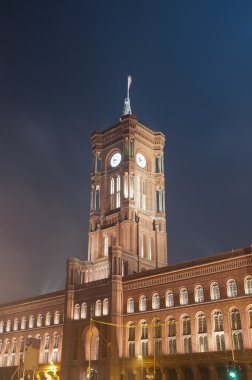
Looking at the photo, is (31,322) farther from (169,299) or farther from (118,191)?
(169,299)

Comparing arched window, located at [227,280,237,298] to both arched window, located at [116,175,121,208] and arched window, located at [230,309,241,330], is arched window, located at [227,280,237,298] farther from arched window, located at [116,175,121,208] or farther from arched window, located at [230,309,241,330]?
arched window, located at [116,175,121,208]

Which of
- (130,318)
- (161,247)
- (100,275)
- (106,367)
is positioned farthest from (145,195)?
(106,367)

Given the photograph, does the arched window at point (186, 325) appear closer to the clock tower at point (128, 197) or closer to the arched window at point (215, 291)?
the arched window at point (215, 291)

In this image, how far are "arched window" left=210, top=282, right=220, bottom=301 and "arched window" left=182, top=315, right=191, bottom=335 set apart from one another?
536cm

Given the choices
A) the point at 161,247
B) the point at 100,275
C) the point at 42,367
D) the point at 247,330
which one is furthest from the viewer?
the point at 161,247

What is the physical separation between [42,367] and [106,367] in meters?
19.6

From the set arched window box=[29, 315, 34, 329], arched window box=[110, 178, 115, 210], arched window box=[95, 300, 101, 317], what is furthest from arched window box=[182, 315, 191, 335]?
arched window box=[29, 315, 34, 329]

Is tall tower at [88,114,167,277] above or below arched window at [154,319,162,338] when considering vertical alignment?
above

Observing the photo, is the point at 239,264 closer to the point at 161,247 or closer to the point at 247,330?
the point at 247,330

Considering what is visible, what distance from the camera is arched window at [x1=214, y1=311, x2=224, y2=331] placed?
61.8 meters

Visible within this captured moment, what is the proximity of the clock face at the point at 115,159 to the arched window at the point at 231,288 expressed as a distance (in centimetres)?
4918

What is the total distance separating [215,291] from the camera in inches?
2537

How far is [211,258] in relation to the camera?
66.0 m

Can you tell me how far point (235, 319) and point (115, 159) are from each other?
5506cm
